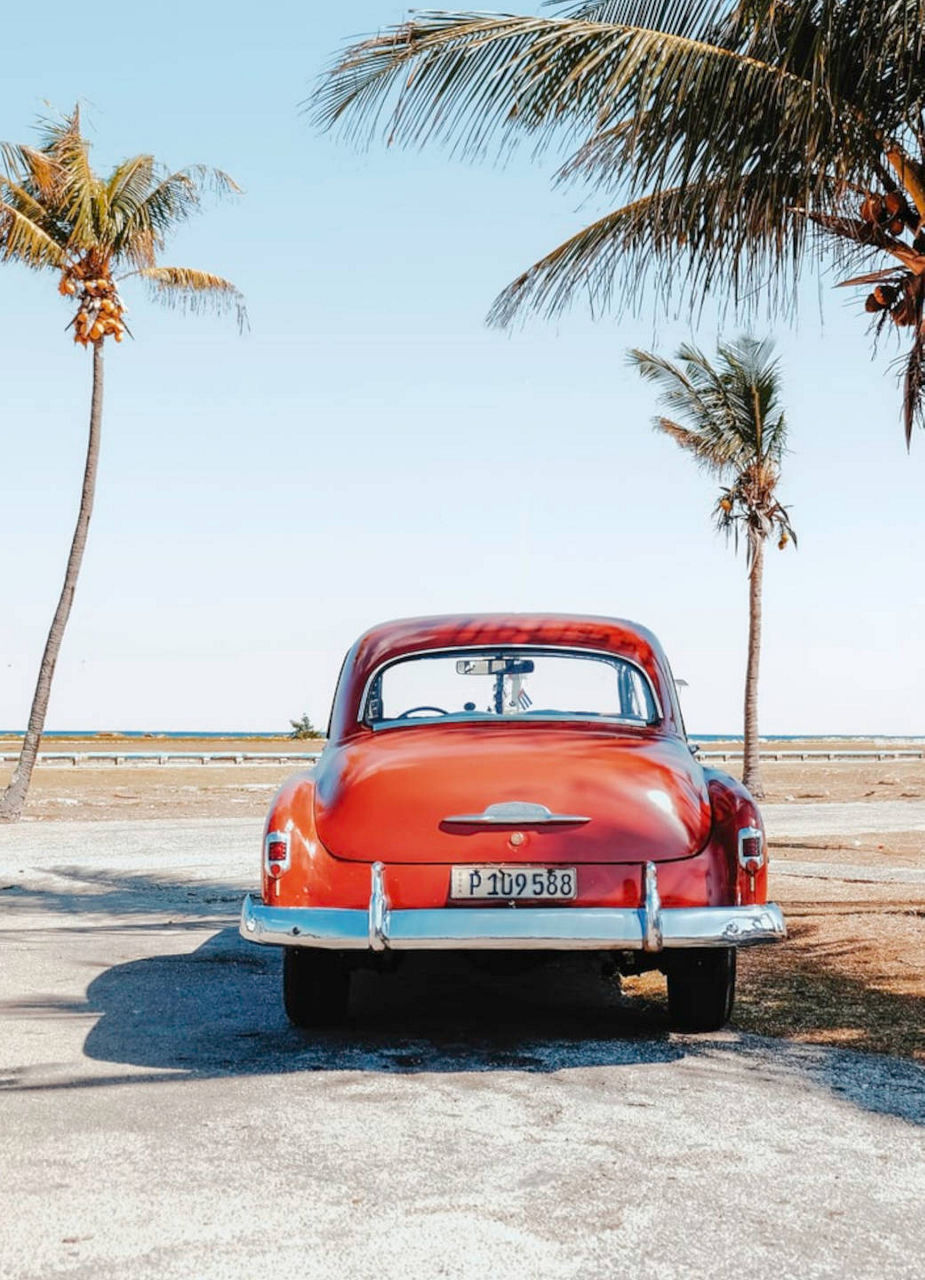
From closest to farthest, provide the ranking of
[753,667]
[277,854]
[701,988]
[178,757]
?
[277,854] → [701,988] → [753,667] → [178,757]

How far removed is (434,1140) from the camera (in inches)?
170

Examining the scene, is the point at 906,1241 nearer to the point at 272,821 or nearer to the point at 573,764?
the point at 573,764

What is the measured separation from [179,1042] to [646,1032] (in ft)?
6.72

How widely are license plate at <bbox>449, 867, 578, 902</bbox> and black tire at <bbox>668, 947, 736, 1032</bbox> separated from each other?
73cm

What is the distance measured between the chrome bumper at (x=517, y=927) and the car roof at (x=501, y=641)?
1411 mm

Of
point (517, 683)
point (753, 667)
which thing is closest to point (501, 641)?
Result: point (517, 683)

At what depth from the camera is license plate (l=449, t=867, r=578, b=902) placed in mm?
5484

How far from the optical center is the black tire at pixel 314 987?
601 centimetres

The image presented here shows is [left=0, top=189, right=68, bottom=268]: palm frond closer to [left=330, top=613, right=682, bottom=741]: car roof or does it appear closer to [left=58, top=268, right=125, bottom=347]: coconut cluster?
[left=58, top=268, right=125, bottom=347]: coconut cluster

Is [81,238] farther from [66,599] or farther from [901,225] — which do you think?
[901,225]

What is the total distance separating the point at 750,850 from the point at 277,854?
1963 mm

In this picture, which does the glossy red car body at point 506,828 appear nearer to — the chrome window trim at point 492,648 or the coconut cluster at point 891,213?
the chrome window trim at point 492,648

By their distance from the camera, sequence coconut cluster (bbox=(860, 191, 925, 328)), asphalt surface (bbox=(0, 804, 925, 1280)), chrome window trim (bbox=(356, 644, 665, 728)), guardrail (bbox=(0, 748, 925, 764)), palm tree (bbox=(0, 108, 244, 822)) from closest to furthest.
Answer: asphalt surface (bbox=(0, 804, 925, 1280)), chrome window trim (bbox=(356, 644, 665, 728)), coconut cluster (bbox=(860, 191, 925, 328)), palm tree (bbox=(0, 108, 244, 822)), guardrail (bbox=(0, 748, 925, 764))

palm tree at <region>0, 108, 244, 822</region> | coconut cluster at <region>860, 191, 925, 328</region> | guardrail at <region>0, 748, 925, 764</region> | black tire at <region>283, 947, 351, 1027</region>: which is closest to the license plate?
black tire at <region>283, 947, 351, 1027</region>
